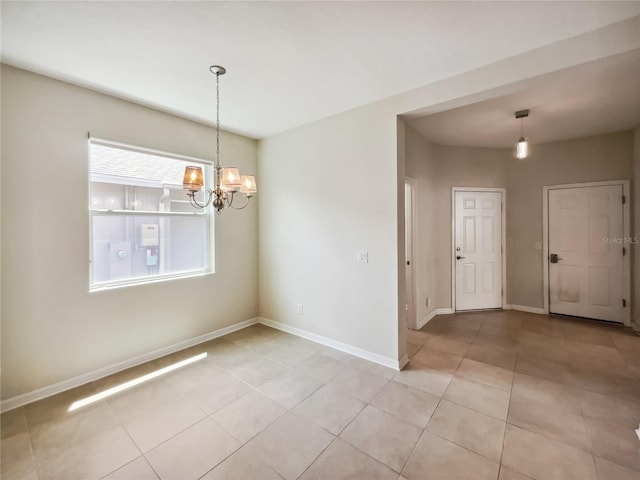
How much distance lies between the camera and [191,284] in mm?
3365

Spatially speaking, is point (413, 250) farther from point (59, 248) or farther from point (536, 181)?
point (59, 248)

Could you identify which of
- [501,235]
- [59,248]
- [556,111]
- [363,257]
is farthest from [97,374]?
[501,235]

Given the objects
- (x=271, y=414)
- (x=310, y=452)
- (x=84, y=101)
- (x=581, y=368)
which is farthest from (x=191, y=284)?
(x=581, y=368)

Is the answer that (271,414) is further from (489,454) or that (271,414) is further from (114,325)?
(114,325)

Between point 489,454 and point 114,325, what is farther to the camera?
point 114,325

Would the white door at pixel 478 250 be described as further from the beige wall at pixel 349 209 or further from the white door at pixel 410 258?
the beige wall at pixel 349 209

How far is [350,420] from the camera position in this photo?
2.03m

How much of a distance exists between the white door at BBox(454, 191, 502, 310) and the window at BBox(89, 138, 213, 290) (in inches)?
158

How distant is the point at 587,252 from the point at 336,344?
4165 millimetres

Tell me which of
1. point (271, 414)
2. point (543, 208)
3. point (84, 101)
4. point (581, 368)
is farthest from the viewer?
point (543, 208)

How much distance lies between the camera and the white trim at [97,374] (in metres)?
2.22

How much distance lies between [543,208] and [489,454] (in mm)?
4188

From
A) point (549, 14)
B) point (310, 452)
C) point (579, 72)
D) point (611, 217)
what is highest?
point (549, 14)

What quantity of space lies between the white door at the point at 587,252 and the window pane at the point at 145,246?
18.0 feet
